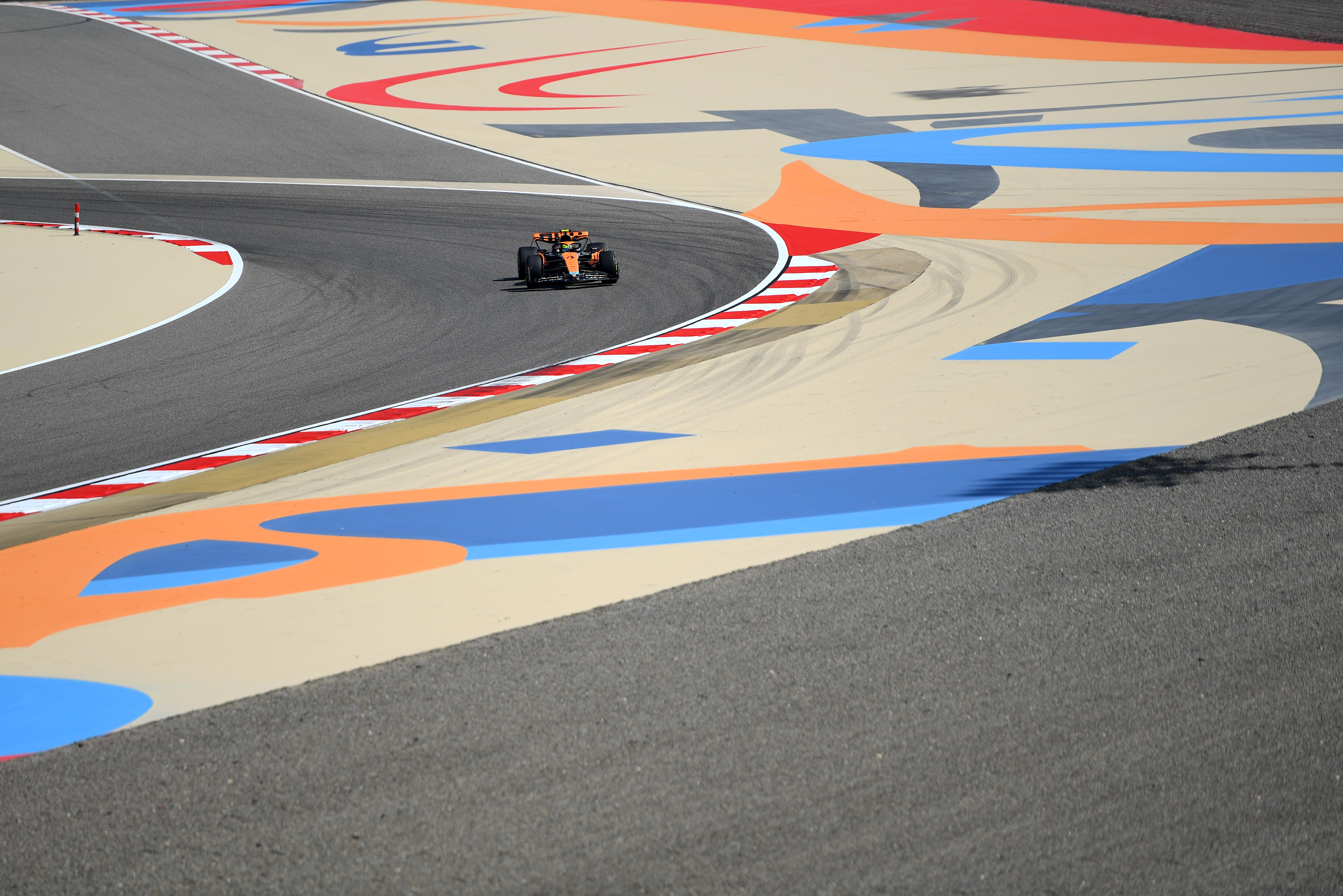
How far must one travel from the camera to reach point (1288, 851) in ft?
12.3

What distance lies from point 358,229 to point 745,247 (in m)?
5.59

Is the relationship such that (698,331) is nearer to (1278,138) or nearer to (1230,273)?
(1230,273)

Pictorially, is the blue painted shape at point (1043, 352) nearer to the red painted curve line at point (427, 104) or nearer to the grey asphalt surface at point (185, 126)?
the grey asphalt surface at point (185, 126)

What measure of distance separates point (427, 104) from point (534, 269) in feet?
50.9

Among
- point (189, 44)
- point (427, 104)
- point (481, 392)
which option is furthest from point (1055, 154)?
point (189, 44)

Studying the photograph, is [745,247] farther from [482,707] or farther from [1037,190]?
[482,707]

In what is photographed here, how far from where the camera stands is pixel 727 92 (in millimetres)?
27172

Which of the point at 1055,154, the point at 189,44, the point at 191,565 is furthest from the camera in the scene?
the point at 189,44

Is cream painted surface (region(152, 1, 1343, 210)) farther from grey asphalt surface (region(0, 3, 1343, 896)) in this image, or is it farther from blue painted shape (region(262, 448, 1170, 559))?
grey asphalt surface (region(0, 3, 1343, 896))

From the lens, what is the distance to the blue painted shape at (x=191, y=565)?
6457 millimetres

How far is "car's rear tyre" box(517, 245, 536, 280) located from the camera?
13.9m

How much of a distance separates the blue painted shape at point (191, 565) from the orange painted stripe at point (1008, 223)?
10.9m

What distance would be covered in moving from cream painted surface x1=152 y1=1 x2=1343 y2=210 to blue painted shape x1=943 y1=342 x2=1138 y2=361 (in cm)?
714

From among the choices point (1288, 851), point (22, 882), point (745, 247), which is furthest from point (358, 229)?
point (1288, 851)
